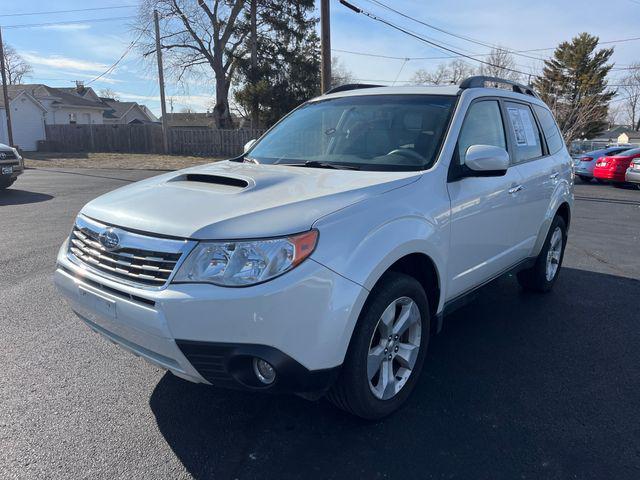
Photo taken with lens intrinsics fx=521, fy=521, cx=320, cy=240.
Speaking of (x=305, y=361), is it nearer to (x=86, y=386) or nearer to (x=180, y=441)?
(x=180, y=441)

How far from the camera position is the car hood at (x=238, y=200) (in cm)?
236

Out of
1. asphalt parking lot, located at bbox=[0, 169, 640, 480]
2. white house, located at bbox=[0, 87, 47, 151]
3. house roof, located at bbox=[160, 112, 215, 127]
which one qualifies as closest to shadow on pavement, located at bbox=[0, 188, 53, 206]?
asphalt parking lot, located at bbox=[0, 169, 640, 480]

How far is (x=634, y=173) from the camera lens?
52.1 feet

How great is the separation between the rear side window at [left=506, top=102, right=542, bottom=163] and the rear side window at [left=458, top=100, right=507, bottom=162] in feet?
0.78

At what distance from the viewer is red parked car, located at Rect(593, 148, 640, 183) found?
17.0 m

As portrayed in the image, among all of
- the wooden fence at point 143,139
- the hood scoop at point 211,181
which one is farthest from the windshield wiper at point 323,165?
the wooden fence at point 143,139

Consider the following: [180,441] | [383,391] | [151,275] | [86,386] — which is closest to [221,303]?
[151,275]

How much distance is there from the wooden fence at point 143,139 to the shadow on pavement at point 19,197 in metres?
15.8

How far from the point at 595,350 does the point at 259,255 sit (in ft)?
9.70

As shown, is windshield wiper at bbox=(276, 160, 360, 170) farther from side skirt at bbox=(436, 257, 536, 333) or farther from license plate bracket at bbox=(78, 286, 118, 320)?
license plate bracket at bbox=(78, 286, 118, 320)

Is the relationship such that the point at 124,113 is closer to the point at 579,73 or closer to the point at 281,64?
the point at 281,64

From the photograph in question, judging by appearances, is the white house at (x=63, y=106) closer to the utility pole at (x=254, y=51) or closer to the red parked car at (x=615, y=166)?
the utility pole at (x=254, y=51)

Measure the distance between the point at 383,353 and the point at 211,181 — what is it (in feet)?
4.69

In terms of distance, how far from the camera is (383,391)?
9.45 feet
